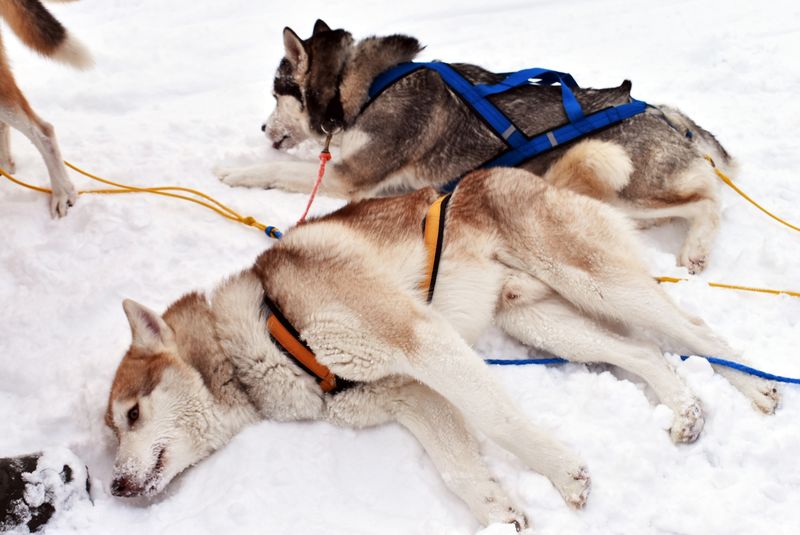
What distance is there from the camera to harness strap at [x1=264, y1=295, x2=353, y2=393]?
9.20 feet

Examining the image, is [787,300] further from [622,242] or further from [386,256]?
[386,256]

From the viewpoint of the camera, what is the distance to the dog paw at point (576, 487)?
2.57m

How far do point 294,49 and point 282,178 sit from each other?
3.27ft

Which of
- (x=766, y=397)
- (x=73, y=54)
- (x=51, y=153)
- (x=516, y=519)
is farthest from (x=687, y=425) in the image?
(x=73, y=54)

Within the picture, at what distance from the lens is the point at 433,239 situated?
323cm

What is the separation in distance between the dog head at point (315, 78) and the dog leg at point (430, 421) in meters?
2.65

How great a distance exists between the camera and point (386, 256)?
3.12m

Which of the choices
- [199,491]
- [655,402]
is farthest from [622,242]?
[199,491]

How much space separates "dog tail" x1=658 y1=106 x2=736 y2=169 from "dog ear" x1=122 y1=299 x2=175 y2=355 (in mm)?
3704

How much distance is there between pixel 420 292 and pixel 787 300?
2.19 metres

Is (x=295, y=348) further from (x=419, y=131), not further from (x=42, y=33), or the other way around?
(x=42, y=33)

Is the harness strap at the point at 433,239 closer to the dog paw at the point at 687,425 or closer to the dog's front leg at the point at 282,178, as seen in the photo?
the dog paw at the point at 687,425

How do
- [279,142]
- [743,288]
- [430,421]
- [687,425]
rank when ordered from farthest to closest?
1. [279,142]
2. [743,288]
3. [430,421]
4. [687,425]

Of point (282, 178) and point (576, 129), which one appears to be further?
point (282, 178)
